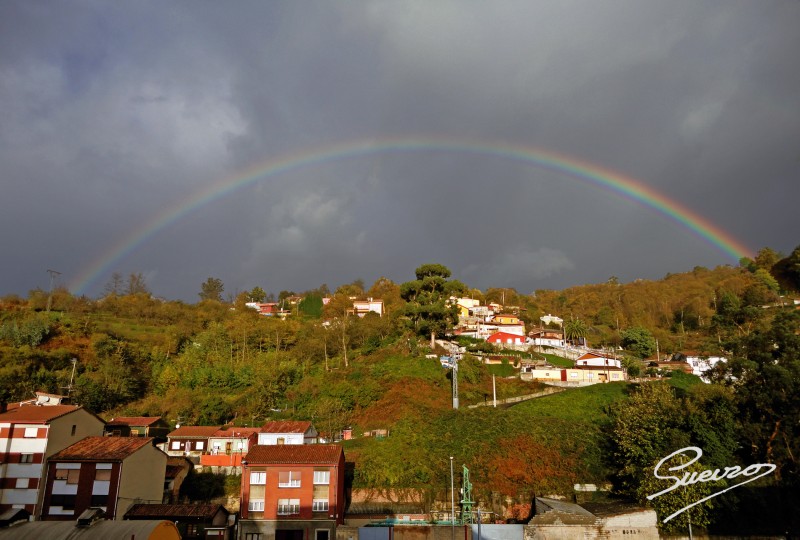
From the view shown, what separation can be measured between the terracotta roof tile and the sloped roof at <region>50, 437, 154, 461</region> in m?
4.11

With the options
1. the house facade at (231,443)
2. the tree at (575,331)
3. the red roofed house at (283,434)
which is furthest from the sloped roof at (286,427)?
the tree at (575,331)

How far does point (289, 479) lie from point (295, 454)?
5.42 ft

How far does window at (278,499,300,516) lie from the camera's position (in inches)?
1416

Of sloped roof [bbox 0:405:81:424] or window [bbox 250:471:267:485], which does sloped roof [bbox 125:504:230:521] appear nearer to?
window [bbox 250:471:267:485]

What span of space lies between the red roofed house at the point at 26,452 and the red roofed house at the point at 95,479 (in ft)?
2.11

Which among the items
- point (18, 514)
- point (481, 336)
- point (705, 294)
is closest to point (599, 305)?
point (705, 294)

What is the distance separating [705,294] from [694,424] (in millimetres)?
86592

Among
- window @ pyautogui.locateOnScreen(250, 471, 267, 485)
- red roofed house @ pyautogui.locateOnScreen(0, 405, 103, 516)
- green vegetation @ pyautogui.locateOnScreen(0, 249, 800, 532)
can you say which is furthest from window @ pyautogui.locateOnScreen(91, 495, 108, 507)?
window @ pyautogui.locateOnScreen(250, 471, 267, 485)

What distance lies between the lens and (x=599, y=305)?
405 ft

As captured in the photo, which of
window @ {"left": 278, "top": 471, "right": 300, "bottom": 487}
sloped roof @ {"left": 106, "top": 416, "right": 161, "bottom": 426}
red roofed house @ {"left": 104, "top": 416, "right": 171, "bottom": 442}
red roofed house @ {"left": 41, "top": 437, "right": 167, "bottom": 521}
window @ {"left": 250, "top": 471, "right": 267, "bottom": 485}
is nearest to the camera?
red roofed house @ {"left": 41, "top": 437, "right": 167, "bottom": 521}

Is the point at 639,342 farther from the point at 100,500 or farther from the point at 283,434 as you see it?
the point at 100,500

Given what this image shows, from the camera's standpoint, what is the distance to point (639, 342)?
88.4 meters

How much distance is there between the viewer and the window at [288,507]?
1416 inches

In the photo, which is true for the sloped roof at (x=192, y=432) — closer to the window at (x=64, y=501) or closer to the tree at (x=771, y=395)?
the window at (x=64, y=501)
